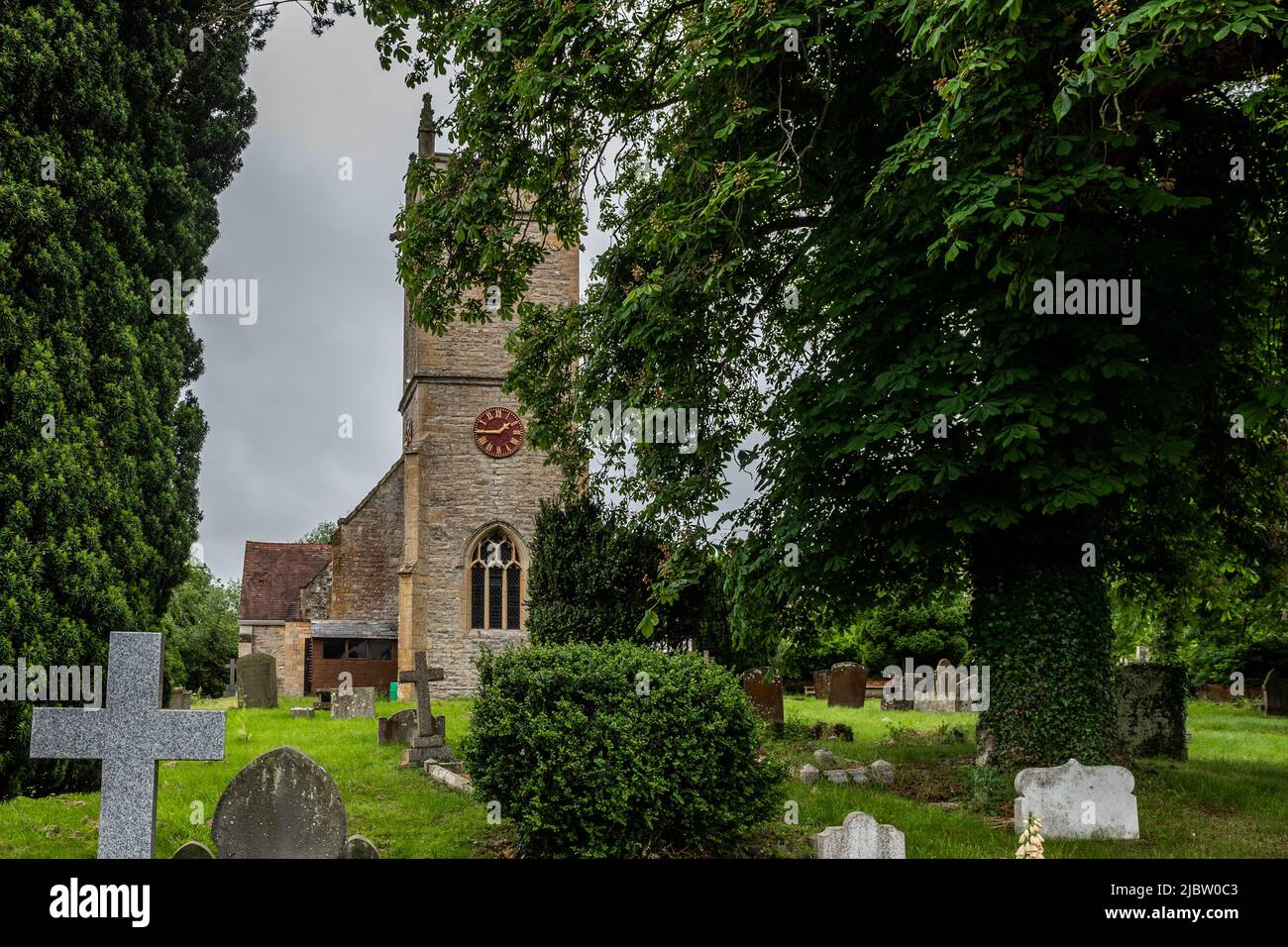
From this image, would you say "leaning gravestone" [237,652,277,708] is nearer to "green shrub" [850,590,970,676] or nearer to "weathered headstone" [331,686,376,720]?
"weathered headstone" [331,686,376,720]

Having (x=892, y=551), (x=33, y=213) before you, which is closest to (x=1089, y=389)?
(x=892, y=551)

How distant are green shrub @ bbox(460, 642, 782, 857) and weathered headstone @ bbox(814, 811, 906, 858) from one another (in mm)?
1122

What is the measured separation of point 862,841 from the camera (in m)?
6.42

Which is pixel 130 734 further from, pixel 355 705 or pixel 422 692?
pixel 355 705

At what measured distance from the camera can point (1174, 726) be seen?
1315cm

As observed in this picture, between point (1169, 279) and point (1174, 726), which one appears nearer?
point (1169, 279)

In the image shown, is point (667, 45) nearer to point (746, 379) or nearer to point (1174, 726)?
point (746, 379)

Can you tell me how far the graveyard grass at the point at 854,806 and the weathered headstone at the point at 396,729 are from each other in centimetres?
32

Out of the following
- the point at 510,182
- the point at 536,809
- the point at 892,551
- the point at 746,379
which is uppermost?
the point at 510,182

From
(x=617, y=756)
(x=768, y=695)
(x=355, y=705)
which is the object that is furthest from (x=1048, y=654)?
(x=355, y=705)

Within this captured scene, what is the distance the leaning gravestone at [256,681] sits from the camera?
73.1ft

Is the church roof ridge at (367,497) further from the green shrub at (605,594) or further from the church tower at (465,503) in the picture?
the green shrub at (605,594)

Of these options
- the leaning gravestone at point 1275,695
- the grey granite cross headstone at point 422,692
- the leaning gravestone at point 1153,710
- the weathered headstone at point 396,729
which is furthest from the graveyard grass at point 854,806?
the leaning gravestone at point 1275,695

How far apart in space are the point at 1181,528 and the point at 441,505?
2059 centimetres
